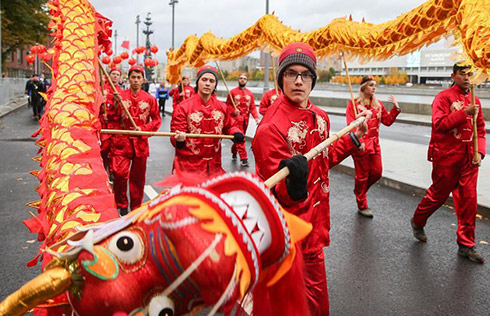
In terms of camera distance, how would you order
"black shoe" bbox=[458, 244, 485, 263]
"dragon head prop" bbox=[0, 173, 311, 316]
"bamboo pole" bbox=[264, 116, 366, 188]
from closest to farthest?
1. "dragon head prop" bbox=[0, 173, 311, 316]
2. "bamboo pole" bbox=[264, 116, 366, 188]
3. "black shoe" bbox=[458, 244, 485, 263]

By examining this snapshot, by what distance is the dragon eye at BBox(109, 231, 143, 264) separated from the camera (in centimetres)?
119

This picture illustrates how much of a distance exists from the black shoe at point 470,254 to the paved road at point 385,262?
66 mm

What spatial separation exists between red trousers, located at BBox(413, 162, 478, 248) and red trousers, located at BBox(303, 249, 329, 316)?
264 cm

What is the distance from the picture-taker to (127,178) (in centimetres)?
626

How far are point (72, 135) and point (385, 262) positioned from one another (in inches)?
142

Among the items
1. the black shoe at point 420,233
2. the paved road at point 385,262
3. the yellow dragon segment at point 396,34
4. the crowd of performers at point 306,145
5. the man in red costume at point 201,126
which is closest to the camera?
the yellow dragon segment at point 396,34

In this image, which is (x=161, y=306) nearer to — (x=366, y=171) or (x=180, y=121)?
(x=180, y=121)

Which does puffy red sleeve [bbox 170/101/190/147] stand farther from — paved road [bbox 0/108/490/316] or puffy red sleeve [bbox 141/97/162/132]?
paved road [bbox 0/108/490/316]

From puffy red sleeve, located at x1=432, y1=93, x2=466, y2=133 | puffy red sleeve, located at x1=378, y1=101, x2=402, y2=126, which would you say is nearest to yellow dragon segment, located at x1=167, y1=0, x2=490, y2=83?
puffy red sleeve, located at x1=432, y1=93, x2=466, y2=133

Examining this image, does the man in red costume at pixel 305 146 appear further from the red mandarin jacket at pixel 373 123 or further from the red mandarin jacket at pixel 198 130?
the red mandarin jacket at pixel 373 123

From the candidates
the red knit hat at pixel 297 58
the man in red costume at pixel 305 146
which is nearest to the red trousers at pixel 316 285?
the man in red costume at pixel 305 146

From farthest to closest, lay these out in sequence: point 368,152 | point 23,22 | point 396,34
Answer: point 23,22, point 368,152, point 396,34

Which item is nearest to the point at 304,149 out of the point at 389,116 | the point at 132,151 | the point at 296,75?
the point at 296,75

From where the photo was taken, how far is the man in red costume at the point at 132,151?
6188 mm
